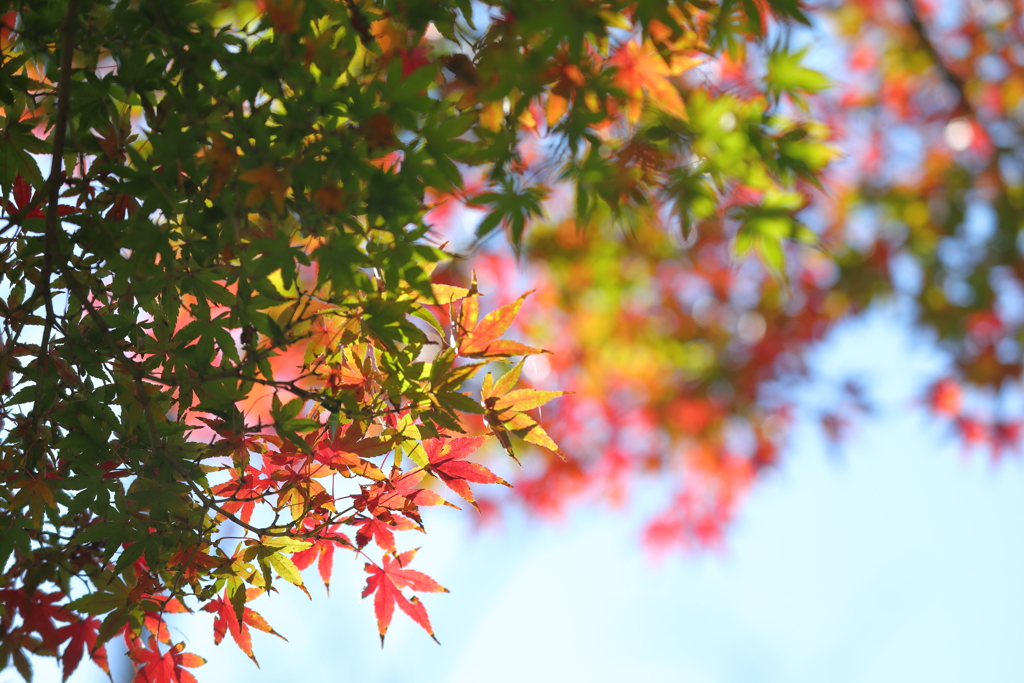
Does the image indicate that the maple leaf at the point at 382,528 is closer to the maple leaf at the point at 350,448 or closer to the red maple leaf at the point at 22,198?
the maple leaf at the point at 350,448

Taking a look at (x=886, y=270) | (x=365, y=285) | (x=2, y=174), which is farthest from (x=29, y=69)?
(x=886, y=270)

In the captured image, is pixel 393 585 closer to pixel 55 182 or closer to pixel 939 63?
pixel 55 182

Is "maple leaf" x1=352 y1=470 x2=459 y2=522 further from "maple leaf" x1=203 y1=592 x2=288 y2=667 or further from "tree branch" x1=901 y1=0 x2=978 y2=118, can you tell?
"tree branch" x1=901 y1=0 x2=978 y2=118

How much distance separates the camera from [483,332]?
1.02 meters

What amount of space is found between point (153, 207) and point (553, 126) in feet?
2.56

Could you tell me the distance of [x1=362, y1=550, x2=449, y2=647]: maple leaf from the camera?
113 centimetres

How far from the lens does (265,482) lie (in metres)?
1.11

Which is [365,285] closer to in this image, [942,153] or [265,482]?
[265,482]

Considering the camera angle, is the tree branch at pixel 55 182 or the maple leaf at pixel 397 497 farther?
the maple leaf at pixel 397 497

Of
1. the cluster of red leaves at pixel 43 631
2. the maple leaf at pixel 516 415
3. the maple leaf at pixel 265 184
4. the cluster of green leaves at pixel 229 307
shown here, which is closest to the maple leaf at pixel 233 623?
the cluster of green leaves at pixel 229 307

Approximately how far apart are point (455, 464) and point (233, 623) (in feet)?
1.37

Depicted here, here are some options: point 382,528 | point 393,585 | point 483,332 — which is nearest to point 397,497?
point 382,528

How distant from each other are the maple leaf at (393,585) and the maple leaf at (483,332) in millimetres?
372

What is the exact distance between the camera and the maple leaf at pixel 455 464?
1073 millimetres
